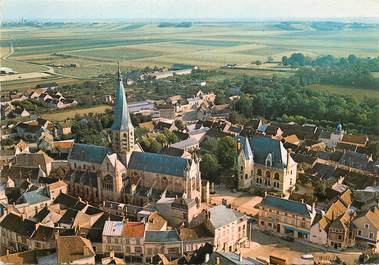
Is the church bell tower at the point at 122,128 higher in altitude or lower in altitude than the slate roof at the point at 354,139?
higher

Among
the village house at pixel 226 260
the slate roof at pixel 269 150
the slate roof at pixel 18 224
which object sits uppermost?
the slate roof at pixel 269 150

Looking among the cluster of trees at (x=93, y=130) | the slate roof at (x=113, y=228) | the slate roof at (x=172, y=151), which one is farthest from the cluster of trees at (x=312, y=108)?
the slate roof at (x=113, y=228)

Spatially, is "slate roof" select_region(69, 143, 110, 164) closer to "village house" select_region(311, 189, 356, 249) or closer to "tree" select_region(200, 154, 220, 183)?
"tree" select_region(200, 154, 220, 183)

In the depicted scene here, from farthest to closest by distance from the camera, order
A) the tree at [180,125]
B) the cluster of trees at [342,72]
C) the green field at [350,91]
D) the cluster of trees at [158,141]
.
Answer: the cluster of trees at [342,72] < the green field at [350,91] < the tree at [180,125] < the cluster of trees at [158,141]

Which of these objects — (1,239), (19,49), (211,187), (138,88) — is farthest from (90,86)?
(1,239)

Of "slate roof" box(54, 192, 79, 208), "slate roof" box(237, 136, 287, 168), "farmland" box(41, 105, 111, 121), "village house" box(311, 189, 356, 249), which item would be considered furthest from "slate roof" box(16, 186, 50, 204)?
"farmland" box(41, 105, 111, 121)

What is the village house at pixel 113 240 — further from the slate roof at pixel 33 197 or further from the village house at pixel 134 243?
the slate roof at pixel 33 197

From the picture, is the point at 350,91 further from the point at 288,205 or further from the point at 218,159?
the point at 288,205

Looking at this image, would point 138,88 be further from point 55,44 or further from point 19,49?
point 55,44
